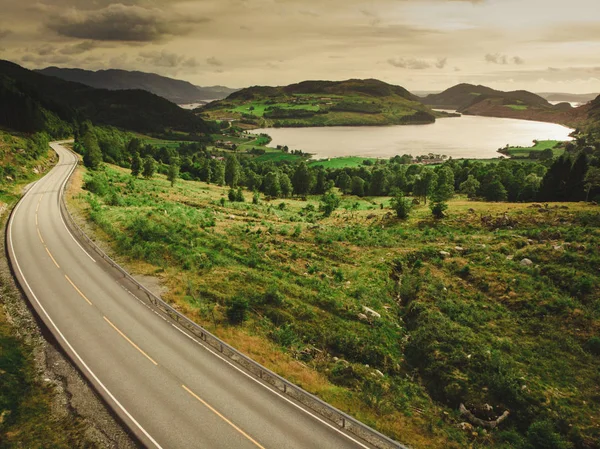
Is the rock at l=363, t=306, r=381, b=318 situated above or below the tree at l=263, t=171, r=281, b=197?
below

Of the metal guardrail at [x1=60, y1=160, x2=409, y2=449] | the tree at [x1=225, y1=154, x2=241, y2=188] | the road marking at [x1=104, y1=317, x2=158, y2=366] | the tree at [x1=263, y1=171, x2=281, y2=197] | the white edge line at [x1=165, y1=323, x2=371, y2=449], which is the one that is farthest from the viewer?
the tree at [x1=225, y1=154, x2=241, y2=188]

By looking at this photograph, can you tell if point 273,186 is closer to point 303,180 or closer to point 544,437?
point 303,180

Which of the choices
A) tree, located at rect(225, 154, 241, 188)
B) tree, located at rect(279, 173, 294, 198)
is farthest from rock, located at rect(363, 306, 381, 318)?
tree, located at rect(225, 154, 241, 188)

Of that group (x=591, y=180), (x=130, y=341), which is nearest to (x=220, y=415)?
(x=130, y=341)

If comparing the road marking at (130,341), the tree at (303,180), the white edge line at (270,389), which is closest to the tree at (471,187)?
the tree at (303,180)

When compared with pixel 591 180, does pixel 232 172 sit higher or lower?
lower

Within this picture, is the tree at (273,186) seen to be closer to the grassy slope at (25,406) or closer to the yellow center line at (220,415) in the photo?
the grassy slope at (25,406)

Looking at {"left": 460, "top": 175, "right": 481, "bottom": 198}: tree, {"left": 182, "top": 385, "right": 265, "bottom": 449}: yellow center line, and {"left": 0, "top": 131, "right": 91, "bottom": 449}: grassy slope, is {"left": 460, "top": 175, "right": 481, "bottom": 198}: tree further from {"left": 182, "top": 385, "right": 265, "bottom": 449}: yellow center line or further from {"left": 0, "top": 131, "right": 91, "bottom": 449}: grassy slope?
{"left": 0, "top": 131, "right": 91, "bottom": 449}: grassy slope
